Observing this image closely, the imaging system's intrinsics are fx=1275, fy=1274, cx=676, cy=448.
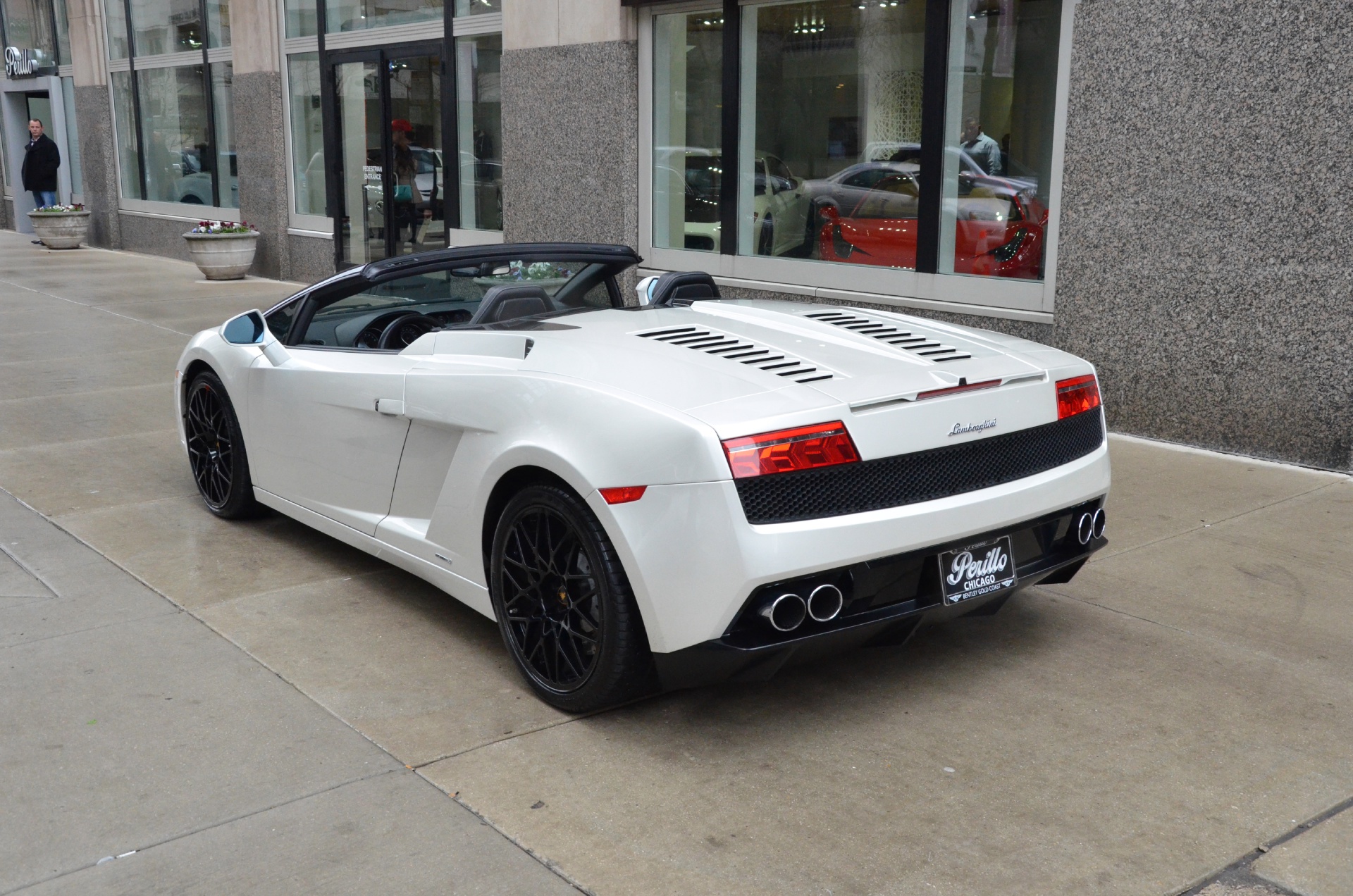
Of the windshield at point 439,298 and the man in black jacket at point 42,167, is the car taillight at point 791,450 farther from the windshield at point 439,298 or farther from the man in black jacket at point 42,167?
the man in black jacket at point 42,167

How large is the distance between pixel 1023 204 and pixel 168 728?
648 centimetres

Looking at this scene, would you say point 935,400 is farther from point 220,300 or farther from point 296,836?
point 220,300

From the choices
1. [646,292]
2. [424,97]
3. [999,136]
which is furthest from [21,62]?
[646,292]

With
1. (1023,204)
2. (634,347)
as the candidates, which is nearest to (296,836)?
(634,347)

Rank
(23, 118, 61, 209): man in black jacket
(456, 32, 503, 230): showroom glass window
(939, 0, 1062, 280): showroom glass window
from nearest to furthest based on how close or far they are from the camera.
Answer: (939, 0, 1062, 280): showroom glass window < (456, 32, 503, 230): showroom glass window < (23, 118, 61, 209): man in black jacket

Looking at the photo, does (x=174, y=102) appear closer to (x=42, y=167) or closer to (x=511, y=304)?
(x=42, y=167)

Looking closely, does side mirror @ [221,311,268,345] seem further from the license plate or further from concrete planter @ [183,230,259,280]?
concrete planter @ [183,230,259,280]

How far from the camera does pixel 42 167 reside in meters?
23.1

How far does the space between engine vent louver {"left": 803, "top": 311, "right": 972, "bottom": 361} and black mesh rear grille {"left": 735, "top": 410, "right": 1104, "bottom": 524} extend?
36 cm

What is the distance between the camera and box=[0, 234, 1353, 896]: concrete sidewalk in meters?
3.04

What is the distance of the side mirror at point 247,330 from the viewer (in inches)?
213

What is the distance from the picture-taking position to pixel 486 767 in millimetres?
3518

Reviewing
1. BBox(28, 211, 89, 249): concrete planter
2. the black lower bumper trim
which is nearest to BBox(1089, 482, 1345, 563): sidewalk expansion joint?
the black lower bumper trim

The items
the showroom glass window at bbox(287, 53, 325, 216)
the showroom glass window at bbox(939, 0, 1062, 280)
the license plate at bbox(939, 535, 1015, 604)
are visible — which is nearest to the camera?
the license plate at bbox(939, 535, 1015, 604)
